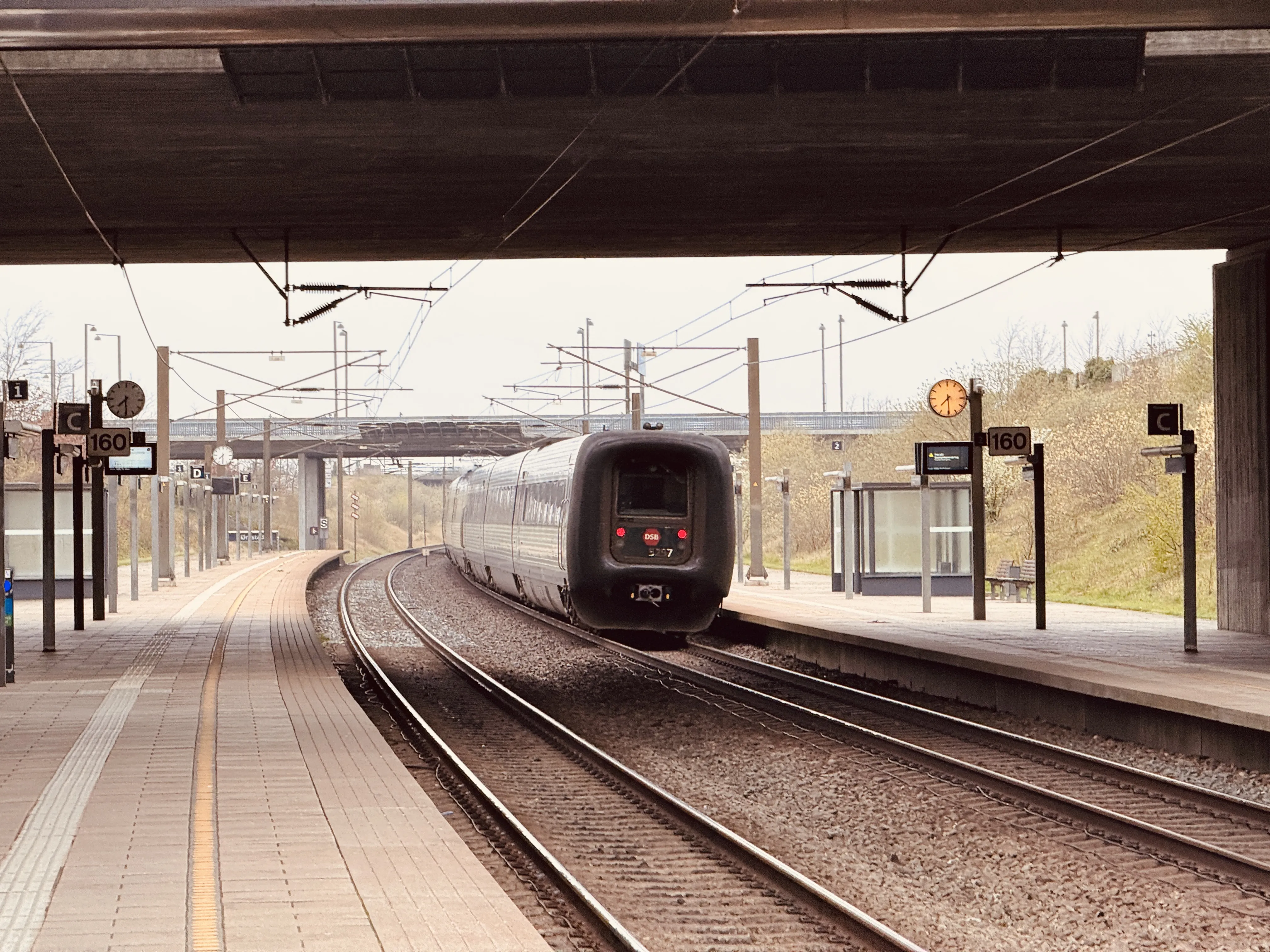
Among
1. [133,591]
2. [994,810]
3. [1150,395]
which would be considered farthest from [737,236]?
[1150,395]

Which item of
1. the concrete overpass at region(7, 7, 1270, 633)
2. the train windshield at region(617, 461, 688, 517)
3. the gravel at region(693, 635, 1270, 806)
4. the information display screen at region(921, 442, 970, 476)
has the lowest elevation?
the gravel at region(693, 635, 1270, 806)

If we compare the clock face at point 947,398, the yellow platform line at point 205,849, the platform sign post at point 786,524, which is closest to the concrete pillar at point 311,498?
the platform sign post at point 786,524

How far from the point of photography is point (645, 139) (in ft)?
44.3

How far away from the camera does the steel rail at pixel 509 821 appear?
684cm

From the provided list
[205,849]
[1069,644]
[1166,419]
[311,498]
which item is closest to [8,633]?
[205,849]

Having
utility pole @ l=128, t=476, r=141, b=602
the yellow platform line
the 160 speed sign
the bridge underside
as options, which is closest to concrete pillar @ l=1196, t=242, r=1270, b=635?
the bridge underside

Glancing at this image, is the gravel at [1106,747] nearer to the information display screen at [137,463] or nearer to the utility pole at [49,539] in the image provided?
the utility pole at [49,539]

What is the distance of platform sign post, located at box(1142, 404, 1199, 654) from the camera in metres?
16.1

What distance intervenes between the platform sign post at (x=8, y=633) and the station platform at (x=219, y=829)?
20 centimetres

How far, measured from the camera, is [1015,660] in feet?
49.6

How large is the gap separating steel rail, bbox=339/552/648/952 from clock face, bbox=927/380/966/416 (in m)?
9.71

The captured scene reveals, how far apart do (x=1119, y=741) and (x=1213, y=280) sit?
927cm

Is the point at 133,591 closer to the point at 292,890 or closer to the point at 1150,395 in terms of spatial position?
the point at 292,890

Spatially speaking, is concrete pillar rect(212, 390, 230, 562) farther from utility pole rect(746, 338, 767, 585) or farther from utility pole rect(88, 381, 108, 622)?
utility pole rect(88, 381, 108, 622)
